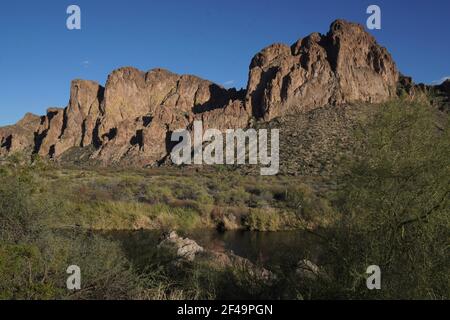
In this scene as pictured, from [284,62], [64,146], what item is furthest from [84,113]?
[284,62]

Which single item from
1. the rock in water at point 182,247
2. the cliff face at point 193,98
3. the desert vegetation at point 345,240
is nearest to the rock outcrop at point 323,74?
the cliff face at point 193,98

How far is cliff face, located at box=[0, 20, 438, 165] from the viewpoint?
100m

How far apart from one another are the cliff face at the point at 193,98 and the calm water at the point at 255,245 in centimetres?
5480

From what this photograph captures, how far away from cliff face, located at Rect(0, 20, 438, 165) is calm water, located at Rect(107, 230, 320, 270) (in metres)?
Answer: 54.8

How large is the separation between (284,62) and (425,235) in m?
112

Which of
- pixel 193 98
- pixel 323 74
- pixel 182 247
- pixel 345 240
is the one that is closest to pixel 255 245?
pixel 182 247

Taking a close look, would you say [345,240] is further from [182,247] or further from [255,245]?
[255,245]

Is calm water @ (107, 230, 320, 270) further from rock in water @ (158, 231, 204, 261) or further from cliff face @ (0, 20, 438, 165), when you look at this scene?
cliff face @ (0, 20, 438, 165)

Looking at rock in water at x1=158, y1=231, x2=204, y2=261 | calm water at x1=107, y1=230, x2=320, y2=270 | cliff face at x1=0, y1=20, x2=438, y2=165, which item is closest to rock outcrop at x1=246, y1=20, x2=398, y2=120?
cliff face at x1=0, y1=20, x2=438, y2=165

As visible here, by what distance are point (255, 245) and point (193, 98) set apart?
144 m

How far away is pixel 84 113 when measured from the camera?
533 ft

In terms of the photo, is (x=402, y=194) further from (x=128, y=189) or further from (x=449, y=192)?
(x=128, y=189)

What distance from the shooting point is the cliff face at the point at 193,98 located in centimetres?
10025

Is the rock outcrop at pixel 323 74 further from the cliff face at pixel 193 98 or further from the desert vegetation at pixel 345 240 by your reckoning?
the desert vegetation at pixel 345 240
